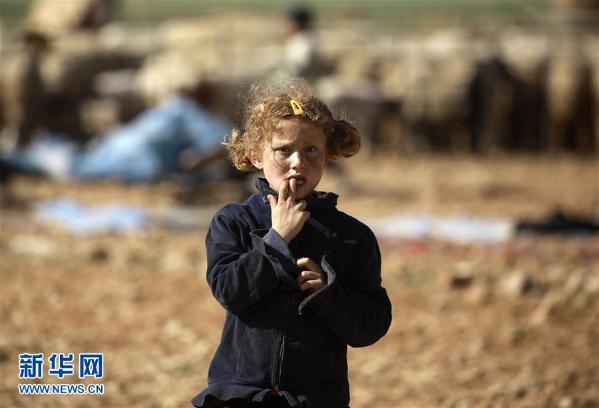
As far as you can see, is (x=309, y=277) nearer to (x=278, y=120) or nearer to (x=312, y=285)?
(x=312, y=285)

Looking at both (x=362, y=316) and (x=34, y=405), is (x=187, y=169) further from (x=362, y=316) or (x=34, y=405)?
(x=362, y=316)

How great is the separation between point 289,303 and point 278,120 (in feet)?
1.67

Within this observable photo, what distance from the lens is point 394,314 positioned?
6.96m

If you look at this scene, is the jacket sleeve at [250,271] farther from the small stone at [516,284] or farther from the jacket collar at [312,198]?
the small stone at [516,284]

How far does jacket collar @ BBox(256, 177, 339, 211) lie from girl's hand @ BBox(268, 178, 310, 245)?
74 millimetres

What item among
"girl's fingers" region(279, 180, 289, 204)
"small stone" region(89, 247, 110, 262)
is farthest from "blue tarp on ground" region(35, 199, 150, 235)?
"girl's fingers" region(279, 180, 289, 204)

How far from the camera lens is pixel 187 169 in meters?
11.4

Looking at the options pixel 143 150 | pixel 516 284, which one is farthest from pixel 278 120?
pixel 143 150

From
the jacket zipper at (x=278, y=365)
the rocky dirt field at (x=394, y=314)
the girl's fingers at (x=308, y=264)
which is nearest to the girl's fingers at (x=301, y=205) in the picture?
the girl's fingers at (x=308, y=264)

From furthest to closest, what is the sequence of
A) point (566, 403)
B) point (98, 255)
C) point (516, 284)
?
point (98, 255) < point (516, 284) < point (566, 403)

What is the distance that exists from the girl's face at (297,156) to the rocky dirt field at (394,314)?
2.29m

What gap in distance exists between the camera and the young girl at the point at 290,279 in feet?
9.62

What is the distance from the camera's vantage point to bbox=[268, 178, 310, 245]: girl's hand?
2961 mm

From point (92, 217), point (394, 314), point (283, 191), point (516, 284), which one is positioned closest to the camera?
point (283, 191)
